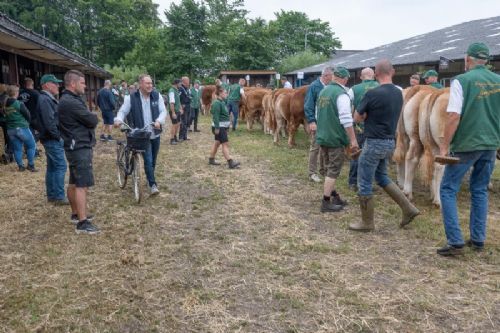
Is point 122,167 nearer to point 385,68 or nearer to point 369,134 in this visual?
point 369,134

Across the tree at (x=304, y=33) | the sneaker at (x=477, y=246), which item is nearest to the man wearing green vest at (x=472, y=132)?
the sneaker at (x=477, y=246)

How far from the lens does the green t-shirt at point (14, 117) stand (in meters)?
7.43

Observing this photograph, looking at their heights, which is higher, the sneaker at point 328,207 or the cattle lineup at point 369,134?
the cattle lineup at point 369,134

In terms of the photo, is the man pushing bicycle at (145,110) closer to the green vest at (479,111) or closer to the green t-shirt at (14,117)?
the green t-shirt at (14,117)

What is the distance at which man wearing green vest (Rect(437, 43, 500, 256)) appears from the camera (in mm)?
3854

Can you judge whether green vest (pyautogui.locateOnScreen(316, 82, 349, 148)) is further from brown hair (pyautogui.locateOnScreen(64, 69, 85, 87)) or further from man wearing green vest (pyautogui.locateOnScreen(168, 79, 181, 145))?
man wearing green vest (pyautogui.locateOnScreen(168, 79, 181, 145))

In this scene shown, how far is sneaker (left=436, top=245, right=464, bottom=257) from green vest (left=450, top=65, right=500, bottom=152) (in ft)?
3.09

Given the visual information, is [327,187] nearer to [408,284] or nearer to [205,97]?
[408,284]

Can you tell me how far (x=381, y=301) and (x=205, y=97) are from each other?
726 inches

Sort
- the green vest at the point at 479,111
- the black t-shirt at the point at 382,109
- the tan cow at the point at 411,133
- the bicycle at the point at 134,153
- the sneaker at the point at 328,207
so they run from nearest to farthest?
1. the green vest at the point at 479,111
2. the black t-shirt at the point at 382,109
3. the sneaker at the point at 328,207
4. the bicycle at the point at 134,153
5. the tan cow at the point at 411,133

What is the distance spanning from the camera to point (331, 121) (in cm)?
541

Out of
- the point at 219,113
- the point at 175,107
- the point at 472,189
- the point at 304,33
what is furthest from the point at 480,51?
the point at 304,33

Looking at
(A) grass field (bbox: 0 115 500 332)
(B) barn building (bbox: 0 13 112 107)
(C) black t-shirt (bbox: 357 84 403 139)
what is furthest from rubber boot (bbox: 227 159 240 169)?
(B) barn building (bbox: 0 13 112 107)

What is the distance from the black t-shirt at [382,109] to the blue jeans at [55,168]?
4.02 meters
